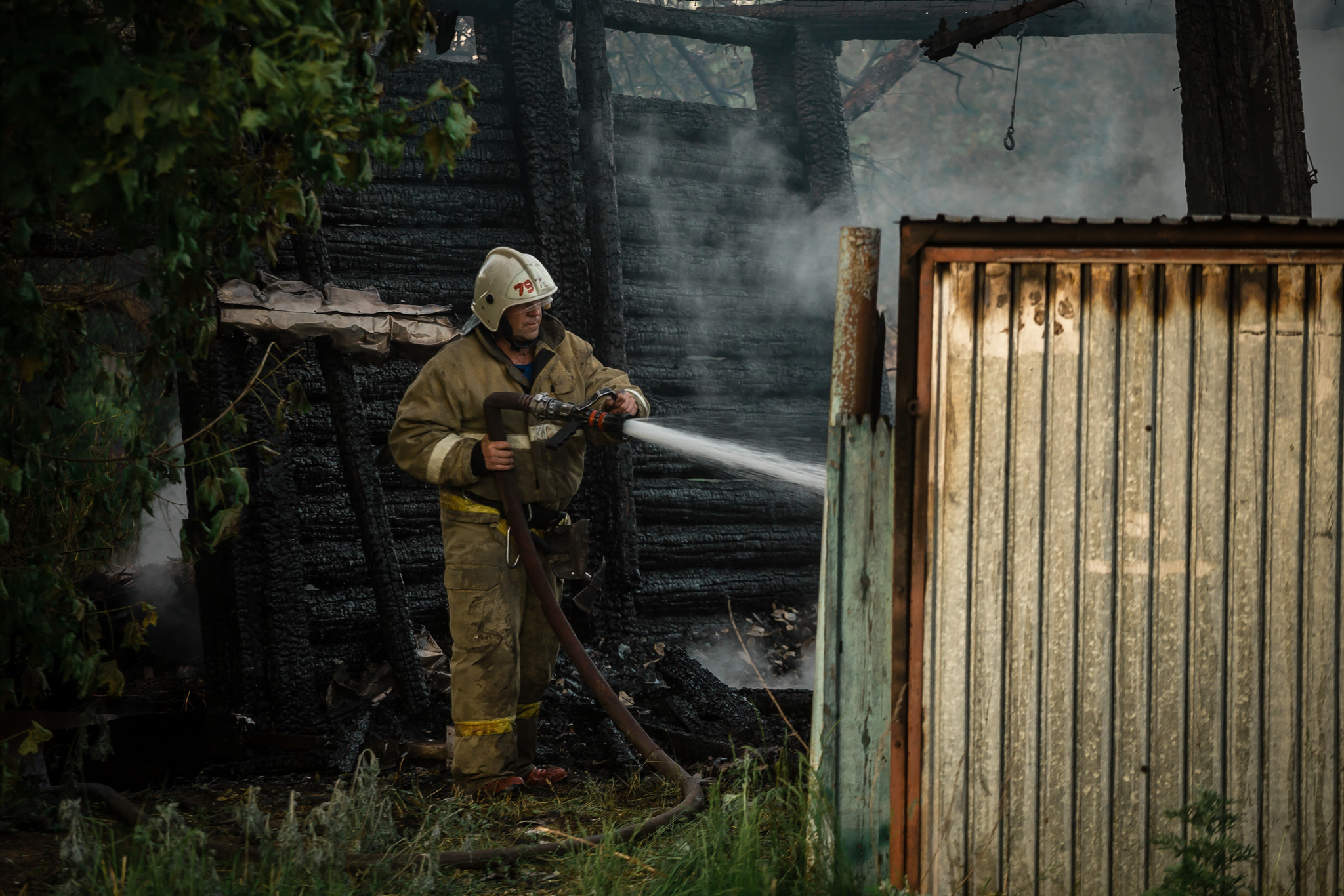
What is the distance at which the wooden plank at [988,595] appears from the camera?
311 cm

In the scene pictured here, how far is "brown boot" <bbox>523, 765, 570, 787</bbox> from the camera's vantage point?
16.9 feet

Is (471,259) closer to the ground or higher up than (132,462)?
higher up

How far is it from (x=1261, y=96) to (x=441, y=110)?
16.4 ft

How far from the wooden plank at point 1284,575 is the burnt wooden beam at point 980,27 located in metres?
3.09

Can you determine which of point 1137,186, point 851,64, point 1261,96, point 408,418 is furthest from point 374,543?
point 851,64

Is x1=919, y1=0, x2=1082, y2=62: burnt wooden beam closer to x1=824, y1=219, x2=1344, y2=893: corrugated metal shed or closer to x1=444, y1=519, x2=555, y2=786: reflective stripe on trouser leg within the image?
x1=824, y1=219, x2=1344, y2=893: corrugated metal shed

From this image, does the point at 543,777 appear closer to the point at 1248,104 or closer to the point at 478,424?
the point at 478,424

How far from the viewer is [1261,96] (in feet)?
17.4

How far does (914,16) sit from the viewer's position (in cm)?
963

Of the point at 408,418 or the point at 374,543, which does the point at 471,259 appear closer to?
the point at 374,543

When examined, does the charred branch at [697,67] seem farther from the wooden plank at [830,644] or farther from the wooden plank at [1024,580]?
the wooden plank at [830,644]

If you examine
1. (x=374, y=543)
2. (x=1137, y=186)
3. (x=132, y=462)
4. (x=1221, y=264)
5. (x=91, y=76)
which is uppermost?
(x=1137, y=186)

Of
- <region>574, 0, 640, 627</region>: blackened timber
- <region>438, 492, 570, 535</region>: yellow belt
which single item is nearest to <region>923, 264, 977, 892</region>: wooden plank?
<region>438, 492, 570, 535</region>: yellow belt

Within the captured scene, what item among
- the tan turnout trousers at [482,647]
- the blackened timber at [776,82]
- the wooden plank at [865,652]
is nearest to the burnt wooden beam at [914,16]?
the blackened timber at [776,82]
